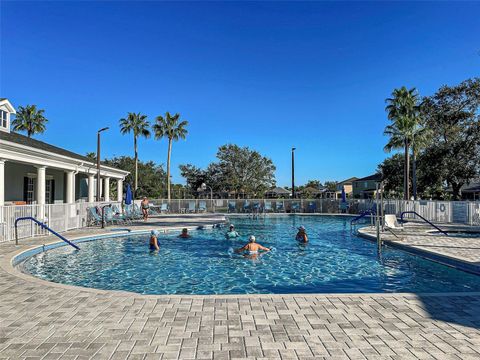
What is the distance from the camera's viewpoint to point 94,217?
54.3 feet

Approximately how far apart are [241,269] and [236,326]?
5.33 metres

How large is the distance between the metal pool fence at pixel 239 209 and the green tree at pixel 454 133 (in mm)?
10081

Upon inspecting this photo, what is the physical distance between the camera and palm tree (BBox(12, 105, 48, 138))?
3562 centimetres

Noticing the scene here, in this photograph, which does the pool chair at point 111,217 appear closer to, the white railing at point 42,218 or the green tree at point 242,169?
the white railing at point 42,218

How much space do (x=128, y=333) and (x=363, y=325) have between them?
2.70m

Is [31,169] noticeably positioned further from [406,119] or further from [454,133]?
[454,133]

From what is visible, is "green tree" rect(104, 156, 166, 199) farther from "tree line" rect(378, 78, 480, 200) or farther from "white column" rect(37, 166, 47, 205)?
Result: "tree line" rect(378, 78, 480, 200)

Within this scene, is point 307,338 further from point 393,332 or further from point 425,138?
point 425,138

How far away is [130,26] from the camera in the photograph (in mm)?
13266

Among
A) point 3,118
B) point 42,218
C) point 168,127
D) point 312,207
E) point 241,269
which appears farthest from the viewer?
point 168,127

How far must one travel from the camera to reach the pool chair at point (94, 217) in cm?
1641

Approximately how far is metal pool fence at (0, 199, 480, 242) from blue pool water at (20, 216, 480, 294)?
1.90 metres

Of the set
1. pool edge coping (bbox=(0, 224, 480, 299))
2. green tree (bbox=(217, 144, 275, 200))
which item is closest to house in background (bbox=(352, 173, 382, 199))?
green tree (bbox=(217, 144, 275, 200))

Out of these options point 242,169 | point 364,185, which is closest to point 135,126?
point 242,169
